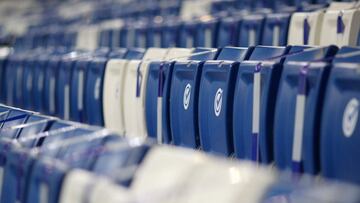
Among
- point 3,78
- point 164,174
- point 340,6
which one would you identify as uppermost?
point 340,6

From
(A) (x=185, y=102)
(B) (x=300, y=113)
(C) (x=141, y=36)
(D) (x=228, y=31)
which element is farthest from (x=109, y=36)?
(B) (x=300, y=113)

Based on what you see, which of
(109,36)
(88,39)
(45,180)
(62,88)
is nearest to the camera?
(45,180)

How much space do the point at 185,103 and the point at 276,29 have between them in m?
0.56

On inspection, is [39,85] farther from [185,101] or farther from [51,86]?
[185,101]

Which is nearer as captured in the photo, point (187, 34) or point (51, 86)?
point (51, 86)

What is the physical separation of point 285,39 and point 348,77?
2.84ft

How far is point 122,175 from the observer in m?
0.81

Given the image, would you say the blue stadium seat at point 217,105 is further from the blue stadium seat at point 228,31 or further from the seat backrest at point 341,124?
the blue stadium seat at point 228,31

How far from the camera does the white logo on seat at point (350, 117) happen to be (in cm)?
97

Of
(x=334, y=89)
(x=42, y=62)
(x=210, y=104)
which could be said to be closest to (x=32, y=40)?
(x=42, y=62)

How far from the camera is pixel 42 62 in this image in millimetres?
2402

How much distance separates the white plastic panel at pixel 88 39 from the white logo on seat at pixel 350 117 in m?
2.38

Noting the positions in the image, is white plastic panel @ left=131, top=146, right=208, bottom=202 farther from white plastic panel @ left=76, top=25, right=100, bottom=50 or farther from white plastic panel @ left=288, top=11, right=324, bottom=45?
white plastic panel @ left=76, top=25, right=100, bottom=50

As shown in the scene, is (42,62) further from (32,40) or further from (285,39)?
(32,40)
